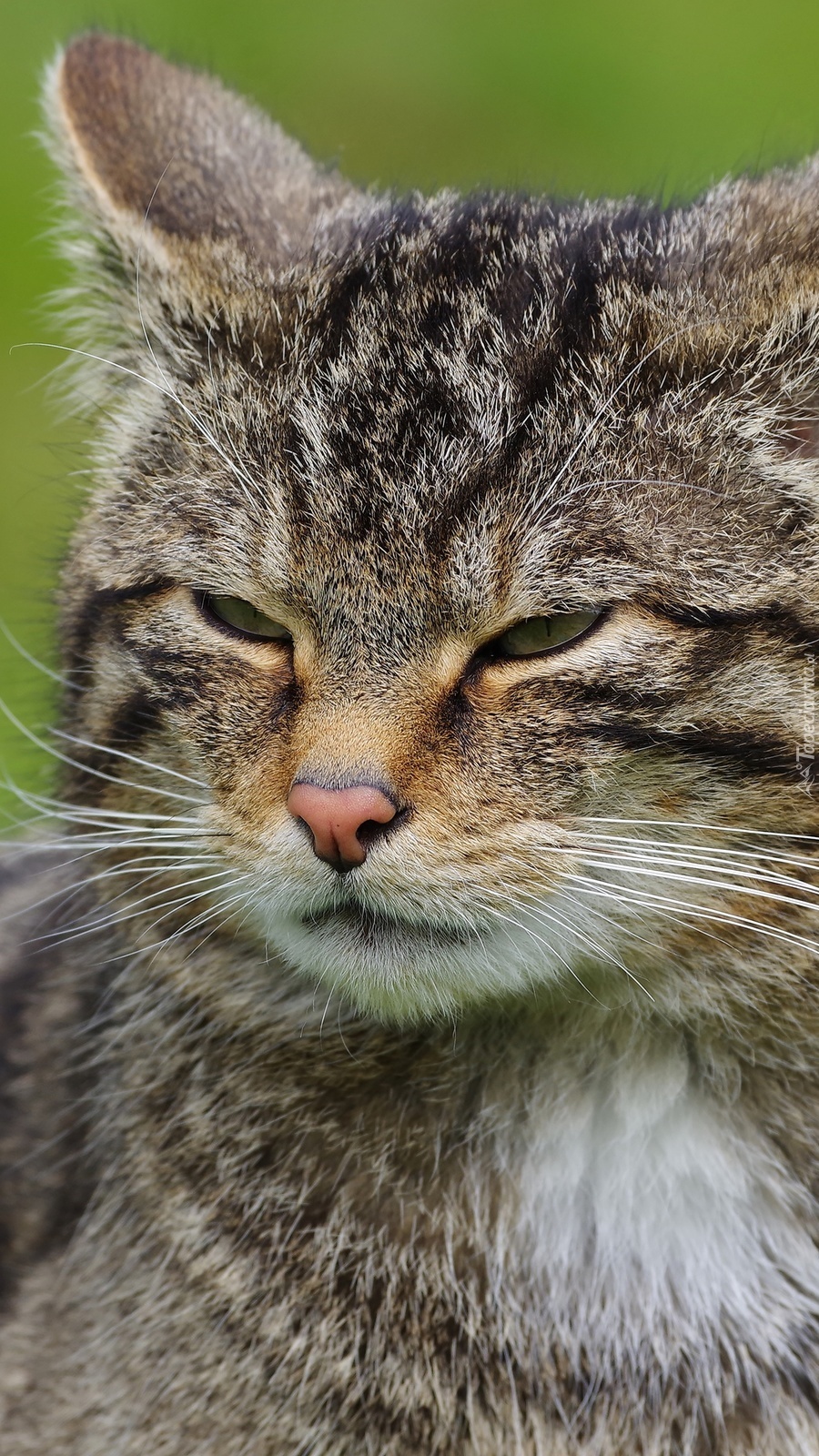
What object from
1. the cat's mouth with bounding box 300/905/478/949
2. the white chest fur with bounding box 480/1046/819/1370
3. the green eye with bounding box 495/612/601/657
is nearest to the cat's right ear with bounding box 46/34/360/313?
the green eye with bounding box 495/612/601/657

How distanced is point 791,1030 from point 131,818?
1182 mm

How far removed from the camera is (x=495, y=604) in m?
2.63

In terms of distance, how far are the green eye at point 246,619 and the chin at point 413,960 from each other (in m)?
0.46

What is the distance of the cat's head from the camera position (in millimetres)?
2551

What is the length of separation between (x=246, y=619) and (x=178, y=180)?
3.23 ft

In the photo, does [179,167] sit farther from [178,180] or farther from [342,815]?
[342,815]

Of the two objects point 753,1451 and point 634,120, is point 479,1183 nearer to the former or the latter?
point 753,1451

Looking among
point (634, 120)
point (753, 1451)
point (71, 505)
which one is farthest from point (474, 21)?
point (753, 1451)

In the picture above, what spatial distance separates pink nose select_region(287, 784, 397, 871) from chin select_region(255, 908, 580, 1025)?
152 millimetres

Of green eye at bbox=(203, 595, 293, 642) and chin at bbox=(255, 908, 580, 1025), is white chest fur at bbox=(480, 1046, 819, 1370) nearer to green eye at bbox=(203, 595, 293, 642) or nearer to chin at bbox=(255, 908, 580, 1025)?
chin at bbox=(255, 908, 580, 1025)

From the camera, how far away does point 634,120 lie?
9.06m

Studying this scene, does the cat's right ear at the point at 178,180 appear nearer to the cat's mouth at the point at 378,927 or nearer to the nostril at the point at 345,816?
the nostril at the point at 345,816

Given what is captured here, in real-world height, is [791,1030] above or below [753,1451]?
above

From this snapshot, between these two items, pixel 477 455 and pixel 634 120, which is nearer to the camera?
pixel 477 455
